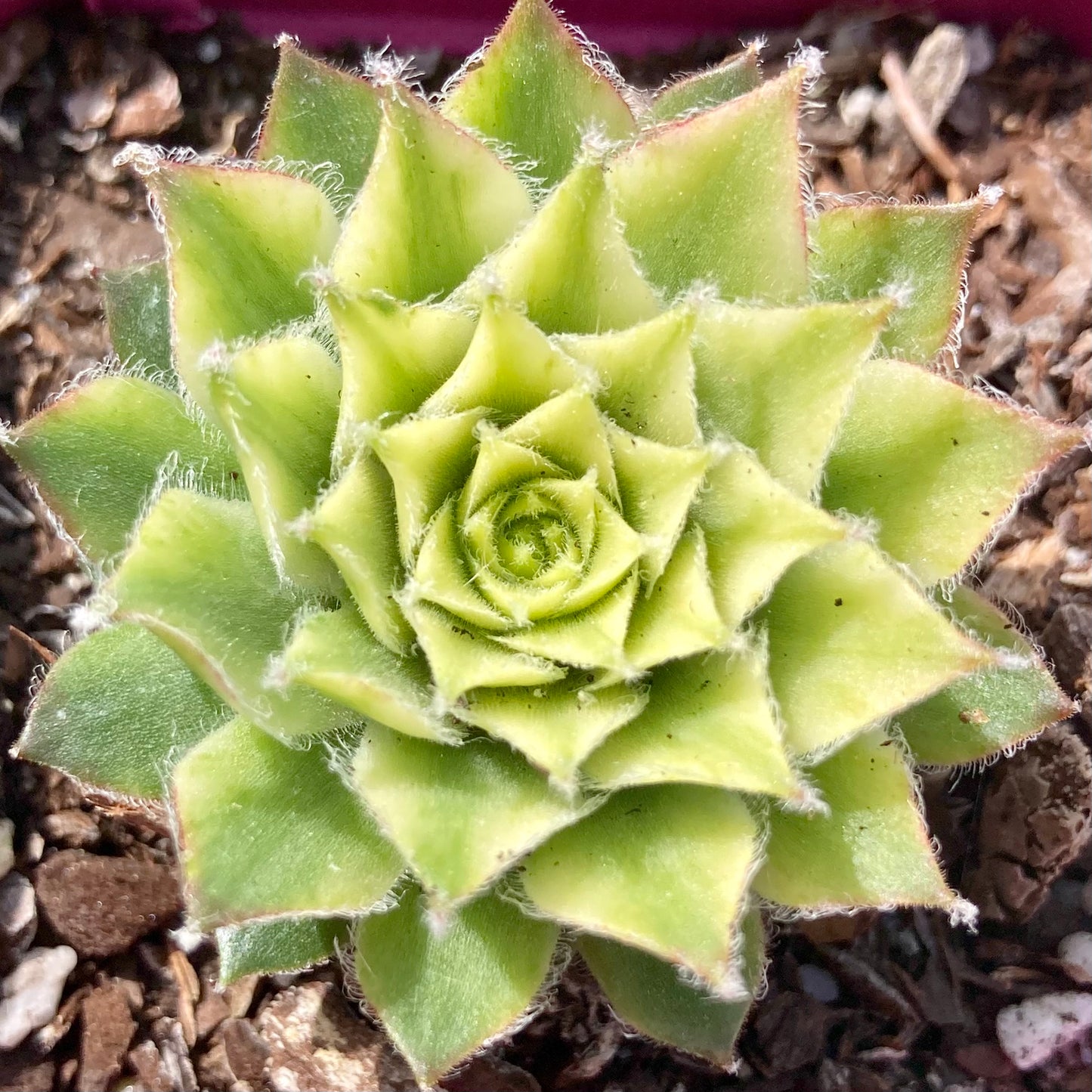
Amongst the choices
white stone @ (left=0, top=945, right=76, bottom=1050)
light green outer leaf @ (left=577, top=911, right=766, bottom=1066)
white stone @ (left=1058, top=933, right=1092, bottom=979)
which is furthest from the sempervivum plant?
white stone @ (left=1058, top=933, right=1092, bottom=979)

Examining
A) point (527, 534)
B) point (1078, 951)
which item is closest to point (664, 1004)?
point (527, 534)

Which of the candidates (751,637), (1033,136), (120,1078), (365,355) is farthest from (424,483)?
(1033,136)

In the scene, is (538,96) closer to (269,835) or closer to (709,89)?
(709,89)

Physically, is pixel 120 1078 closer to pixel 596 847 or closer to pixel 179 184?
pixel 596 847

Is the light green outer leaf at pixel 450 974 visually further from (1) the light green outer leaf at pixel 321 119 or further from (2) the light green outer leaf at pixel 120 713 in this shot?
(1) the light green outer leaf at pixel 321 119

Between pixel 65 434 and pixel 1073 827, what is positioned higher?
pixel 65 434
